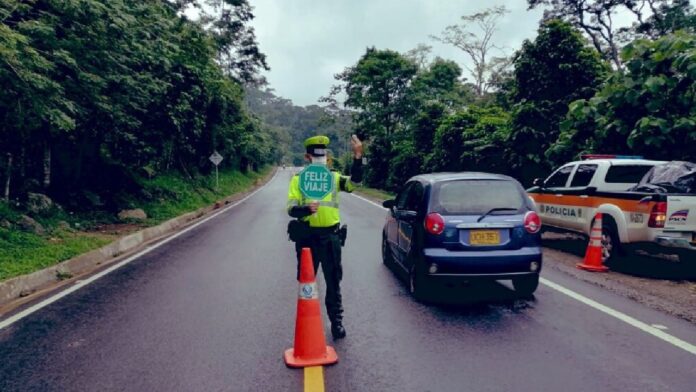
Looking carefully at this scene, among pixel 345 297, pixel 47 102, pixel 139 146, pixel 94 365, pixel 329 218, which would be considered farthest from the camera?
pixel 139 146

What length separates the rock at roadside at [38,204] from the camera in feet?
39.3

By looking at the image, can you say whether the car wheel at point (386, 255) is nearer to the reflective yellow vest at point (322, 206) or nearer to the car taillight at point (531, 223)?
the car taillight at point (531, 223)

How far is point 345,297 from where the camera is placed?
6410 millimetres

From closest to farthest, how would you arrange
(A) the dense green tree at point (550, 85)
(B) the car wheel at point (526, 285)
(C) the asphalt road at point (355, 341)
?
(C) the asphalt road at point (355, 341)
(B) the car wheel at point (526, 285)
(A) the dense green tree at point (550, 85)

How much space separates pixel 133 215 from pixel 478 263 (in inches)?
486

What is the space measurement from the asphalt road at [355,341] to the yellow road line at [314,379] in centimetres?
6

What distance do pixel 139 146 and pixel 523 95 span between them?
13663 mm

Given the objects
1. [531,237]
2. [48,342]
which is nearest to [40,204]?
[48,342]

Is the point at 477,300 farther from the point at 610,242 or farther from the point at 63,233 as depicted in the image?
the point at 63,233

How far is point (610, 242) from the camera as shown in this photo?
28.2ft

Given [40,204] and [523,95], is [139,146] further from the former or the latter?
[523,95]

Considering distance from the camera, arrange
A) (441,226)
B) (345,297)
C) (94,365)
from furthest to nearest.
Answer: (345,297)
(441,226)
(94,365)

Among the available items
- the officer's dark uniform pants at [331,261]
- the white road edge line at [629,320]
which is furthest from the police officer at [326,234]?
the white road edge line at [629,320]

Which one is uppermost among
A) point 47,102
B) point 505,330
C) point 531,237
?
point 47,102
